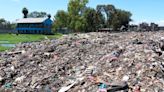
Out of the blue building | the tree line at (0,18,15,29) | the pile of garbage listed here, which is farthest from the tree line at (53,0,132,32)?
the pile of garbage

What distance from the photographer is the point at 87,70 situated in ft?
37.3

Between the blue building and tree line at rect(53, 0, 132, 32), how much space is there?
10812 millimetres

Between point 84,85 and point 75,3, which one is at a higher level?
point 75,3

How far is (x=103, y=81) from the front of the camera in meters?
10.1

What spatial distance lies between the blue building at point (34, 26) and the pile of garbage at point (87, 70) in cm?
7619

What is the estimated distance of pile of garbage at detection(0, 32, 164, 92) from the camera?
9906 mm

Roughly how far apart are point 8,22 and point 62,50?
116 m

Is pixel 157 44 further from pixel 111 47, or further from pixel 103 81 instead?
pixel 103 81

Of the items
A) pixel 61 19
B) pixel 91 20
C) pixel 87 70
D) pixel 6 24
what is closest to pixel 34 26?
pixel 61 19

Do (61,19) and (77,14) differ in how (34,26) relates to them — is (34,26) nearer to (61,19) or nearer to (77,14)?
(61,19)

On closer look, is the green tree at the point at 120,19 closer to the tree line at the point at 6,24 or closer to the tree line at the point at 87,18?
the tree line at the point at 87,18

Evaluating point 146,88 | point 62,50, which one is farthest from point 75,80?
point 62,50

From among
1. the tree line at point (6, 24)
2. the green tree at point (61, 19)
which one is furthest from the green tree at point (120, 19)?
the tree line at point (6, 24)

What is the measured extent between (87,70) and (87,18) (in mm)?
60254
